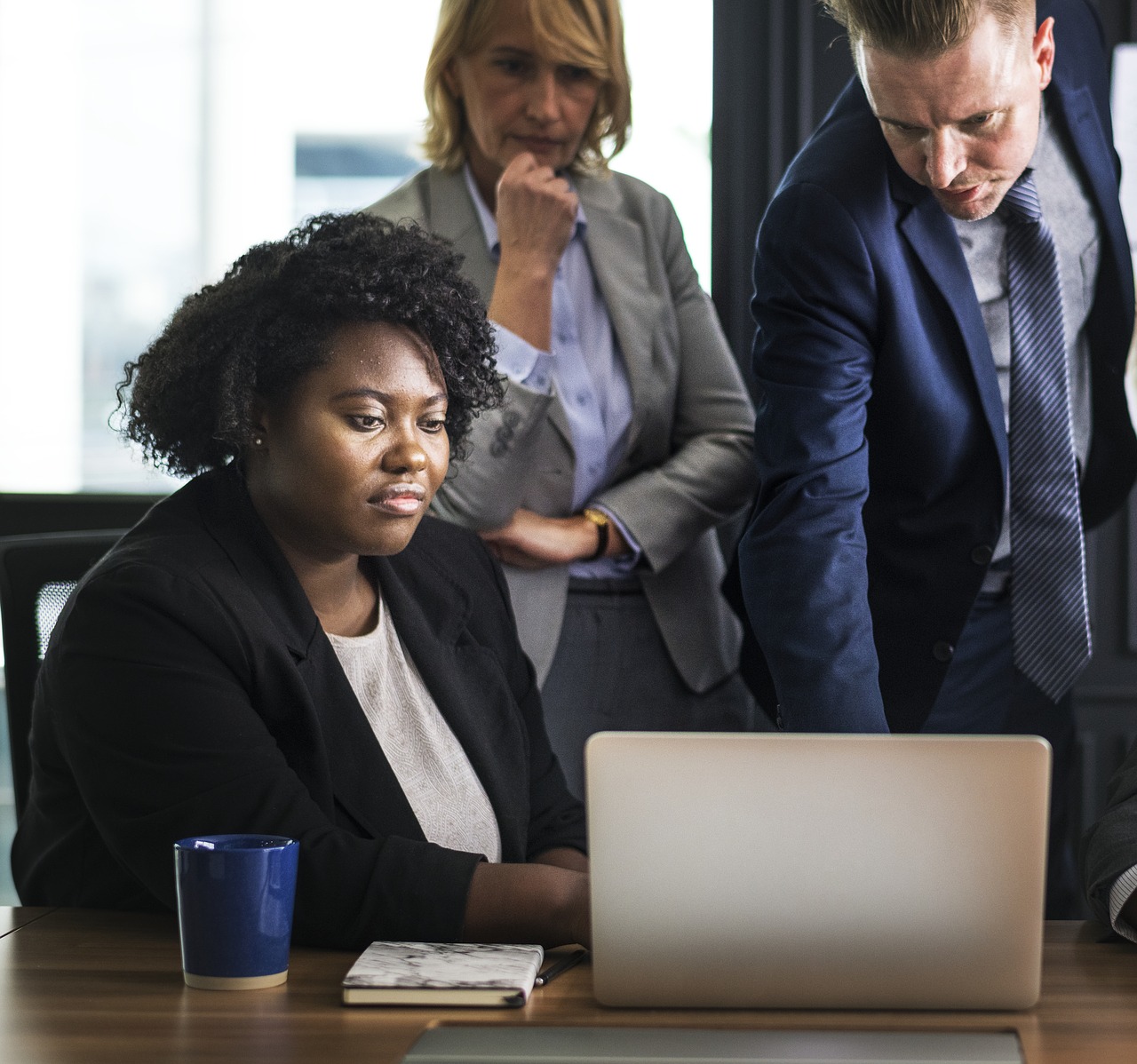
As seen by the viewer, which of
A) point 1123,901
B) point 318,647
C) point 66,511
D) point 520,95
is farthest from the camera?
point 66,511

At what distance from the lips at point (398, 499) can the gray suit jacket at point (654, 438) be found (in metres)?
0.46

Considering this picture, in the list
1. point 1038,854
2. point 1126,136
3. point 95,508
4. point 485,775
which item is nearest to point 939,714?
point 485,775

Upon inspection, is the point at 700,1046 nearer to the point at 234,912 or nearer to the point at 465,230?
the point at 234,912

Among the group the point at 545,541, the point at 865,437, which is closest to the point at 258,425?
the point at 545,541

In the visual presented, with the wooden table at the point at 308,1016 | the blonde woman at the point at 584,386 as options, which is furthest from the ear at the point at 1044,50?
the wooden table at the point at 308,1016

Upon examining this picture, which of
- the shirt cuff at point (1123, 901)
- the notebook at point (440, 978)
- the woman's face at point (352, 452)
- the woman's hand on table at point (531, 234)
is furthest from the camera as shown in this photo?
the woman's hand on table at point (531, 234)

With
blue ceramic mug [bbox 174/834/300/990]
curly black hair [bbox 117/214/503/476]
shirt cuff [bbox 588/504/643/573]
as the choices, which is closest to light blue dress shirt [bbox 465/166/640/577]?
shirt cuff [bbox 588/504/643/573]

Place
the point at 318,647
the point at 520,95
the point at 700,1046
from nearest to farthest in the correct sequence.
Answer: the point at 700,1046 < the point at 318,647 < the point at 520,95

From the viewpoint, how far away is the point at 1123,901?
3.87ft

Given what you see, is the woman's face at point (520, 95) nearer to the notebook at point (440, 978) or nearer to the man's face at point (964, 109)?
the man's face at point (964, 109)

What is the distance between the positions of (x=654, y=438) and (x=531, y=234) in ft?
1.16

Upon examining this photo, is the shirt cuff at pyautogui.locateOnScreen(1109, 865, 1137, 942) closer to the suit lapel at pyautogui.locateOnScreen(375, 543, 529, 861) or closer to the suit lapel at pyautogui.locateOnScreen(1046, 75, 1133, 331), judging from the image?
the suit lapel at pyautogui.locateOnScreen(375, 543, 529, 861)

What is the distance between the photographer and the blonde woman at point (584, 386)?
2.03m

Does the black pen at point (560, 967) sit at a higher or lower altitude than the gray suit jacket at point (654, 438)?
lower
